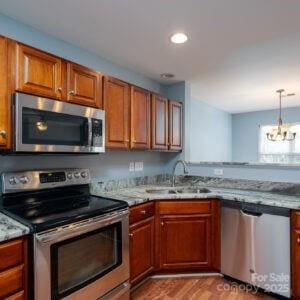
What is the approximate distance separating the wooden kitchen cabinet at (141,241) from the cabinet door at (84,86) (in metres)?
1.05

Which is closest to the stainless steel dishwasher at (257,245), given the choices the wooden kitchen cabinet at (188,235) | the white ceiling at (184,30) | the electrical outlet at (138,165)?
the wooden kitchen cabinet at (188,235)

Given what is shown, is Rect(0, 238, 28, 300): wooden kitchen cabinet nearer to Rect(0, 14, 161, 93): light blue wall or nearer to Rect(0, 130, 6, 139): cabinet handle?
Rect(0, 130, 6, 139): cabinet handle

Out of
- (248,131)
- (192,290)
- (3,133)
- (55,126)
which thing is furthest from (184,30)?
(248,131)

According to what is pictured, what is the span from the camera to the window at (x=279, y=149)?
5.80 m

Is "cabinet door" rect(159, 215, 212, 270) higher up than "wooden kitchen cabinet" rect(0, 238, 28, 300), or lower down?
lower down

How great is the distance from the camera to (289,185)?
257cm

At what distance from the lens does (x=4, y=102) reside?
1.62m

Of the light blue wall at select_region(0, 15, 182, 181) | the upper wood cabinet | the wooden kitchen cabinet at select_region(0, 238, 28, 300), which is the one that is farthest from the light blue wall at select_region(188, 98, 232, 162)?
the wooden kitchen cabinet at select_region(0, 238, 28, 300)

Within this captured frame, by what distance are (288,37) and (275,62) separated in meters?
0.67

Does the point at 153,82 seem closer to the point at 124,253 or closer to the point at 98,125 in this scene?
the point at 98,125

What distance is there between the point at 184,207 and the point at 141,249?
59cm

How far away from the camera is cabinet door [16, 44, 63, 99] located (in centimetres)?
170

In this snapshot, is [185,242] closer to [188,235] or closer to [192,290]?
[188,235]

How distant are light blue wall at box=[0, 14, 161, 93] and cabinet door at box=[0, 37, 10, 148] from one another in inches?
17.4
